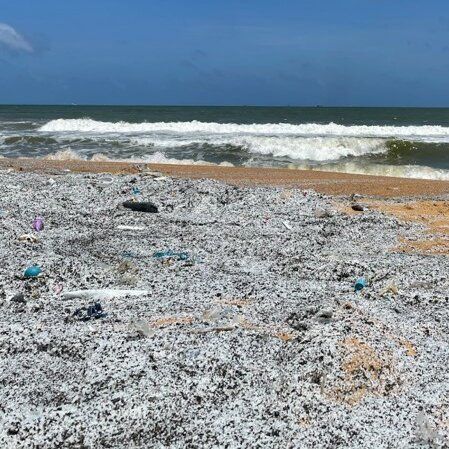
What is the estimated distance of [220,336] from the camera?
14.3 feet

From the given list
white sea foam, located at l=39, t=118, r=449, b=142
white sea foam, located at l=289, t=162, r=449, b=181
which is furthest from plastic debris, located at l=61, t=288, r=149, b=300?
white sea foam, located at l=39, t=118, r=449, b=142

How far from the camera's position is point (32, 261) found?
6012mm

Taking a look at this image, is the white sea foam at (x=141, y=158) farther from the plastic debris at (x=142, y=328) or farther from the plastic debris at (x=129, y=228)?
the plastic debris at (x=142, y=328)

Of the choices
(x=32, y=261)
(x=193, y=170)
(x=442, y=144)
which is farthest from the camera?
(x=442, y=144)

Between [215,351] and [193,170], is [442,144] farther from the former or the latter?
[215,351]

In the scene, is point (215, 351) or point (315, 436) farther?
point (215, 351)

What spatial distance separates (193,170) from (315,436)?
1353cm

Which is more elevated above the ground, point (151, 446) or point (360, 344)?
point (360, 344)

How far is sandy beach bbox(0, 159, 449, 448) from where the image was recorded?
3.40m

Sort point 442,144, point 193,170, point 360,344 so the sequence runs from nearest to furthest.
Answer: point 360,344
point 193,170
point 442,144

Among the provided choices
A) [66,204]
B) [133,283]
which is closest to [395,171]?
[66,204]

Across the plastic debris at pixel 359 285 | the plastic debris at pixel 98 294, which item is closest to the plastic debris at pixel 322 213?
the plastic debris at pixel 359 285

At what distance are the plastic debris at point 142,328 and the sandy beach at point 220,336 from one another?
0.05 feet

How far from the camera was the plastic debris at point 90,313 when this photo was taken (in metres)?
4.73
